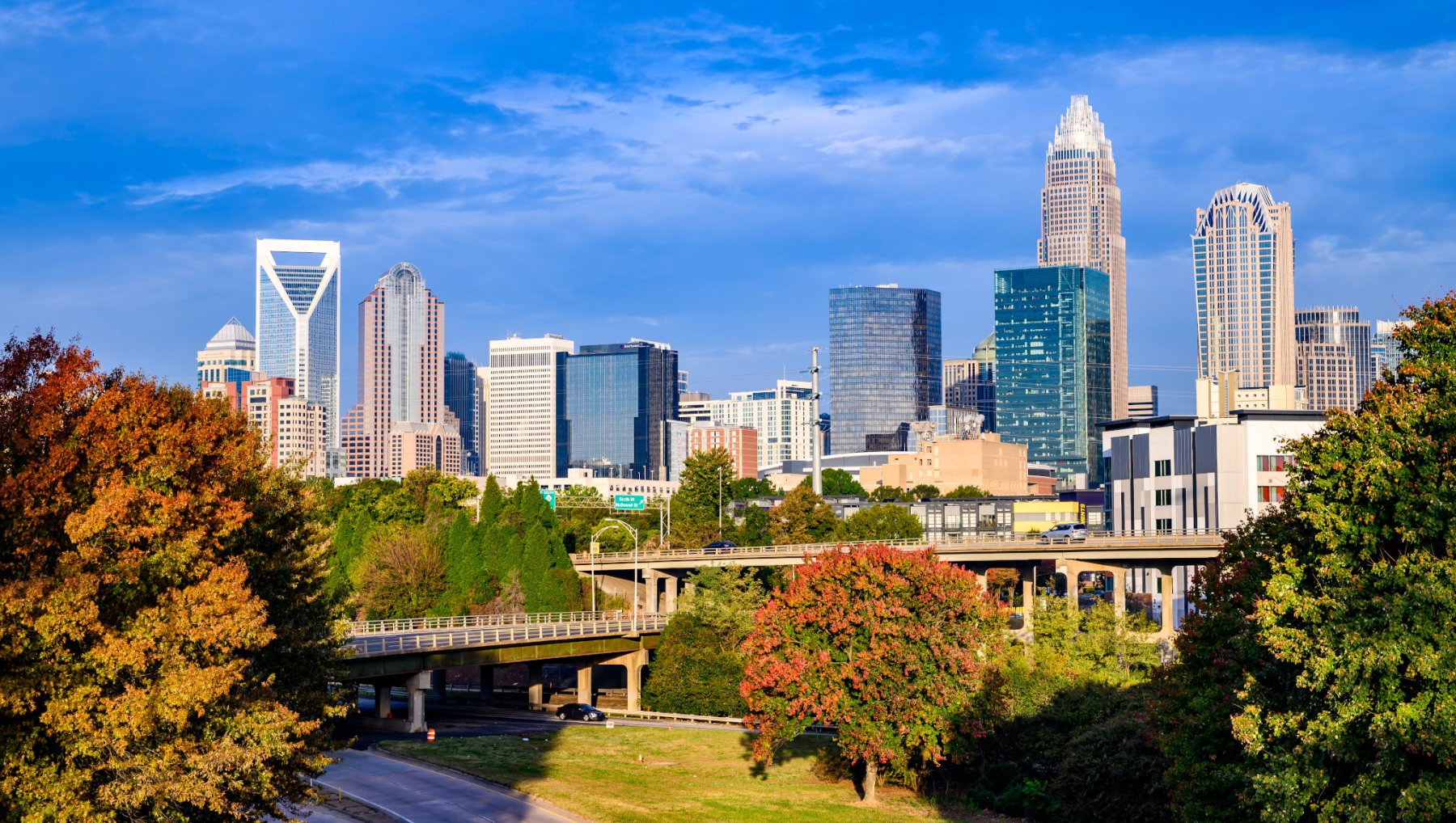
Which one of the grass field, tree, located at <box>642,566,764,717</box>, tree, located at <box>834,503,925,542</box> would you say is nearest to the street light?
tree, located at <box>642,566,764,717</box>

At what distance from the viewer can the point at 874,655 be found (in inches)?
2517

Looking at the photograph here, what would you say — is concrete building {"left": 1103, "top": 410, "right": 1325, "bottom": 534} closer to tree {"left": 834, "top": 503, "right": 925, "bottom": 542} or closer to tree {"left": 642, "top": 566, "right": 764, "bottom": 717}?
tree {"left": 834, "top": 503, "right": 925, "bottom": 542}

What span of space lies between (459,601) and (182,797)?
104 meters

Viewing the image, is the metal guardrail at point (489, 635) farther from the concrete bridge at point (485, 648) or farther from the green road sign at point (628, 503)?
the green road sign at point (628, 503)

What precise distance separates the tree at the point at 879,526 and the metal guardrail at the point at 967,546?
14.0 metres

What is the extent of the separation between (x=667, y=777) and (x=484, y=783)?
911 cm

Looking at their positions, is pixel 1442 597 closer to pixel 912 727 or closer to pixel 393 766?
pixel 912 727

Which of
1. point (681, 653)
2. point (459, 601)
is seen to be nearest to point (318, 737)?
point (681, 653)

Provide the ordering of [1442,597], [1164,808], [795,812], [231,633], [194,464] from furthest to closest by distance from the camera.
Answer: [795,812] → [1164,808] → [194,464] → [231,633] → [1442,597]

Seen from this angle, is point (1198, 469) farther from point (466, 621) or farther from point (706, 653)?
point (466, 621)

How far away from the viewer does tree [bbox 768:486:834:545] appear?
16062cm

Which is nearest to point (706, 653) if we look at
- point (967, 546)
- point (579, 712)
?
point (579, 712)

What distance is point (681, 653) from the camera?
10781cm

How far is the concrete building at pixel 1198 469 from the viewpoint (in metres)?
130
